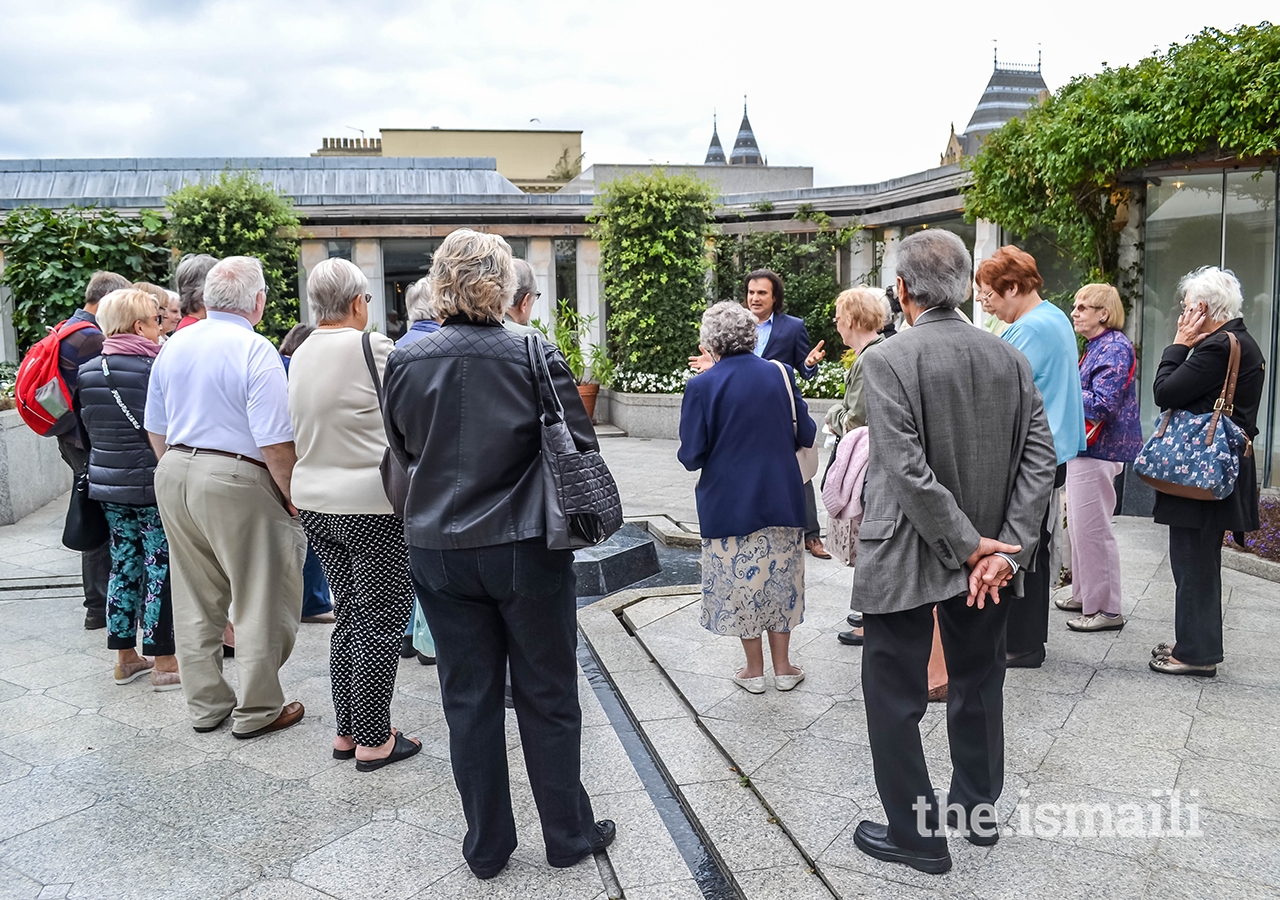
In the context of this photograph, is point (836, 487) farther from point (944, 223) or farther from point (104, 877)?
point (944, 223)

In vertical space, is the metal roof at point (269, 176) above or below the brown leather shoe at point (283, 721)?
above

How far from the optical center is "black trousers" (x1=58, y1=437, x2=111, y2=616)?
206 inches

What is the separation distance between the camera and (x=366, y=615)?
3.66 metres

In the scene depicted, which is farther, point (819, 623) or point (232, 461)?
point (819, 623)

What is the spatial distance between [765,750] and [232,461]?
243 centimetres

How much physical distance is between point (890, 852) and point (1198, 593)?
7.60 ft

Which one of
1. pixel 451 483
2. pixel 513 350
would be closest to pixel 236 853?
pixel 451 483

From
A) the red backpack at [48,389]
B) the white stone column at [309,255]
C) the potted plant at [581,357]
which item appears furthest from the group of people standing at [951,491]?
the white stone column at [309,255]

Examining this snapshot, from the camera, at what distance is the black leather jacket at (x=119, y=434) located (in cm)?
435

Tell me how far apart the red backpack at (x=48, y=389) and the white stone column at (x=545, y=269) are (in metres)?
11.1

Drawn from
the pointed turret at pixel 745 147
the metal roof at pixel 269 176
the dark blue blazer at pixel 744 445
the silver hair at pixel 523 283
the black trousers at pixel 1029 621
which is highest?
the pointed turret at pixel 745 147

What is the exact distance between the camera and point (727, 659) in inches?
186

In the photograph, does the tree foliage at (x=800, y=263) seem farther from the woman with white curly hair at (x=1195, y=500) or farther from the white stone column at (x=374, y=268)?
the woman with white curly hair at (x=1195, y=500)

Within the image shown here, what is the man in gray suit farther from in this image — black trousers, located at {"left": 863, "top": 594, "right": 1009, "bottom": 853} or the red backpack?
the red backpack
